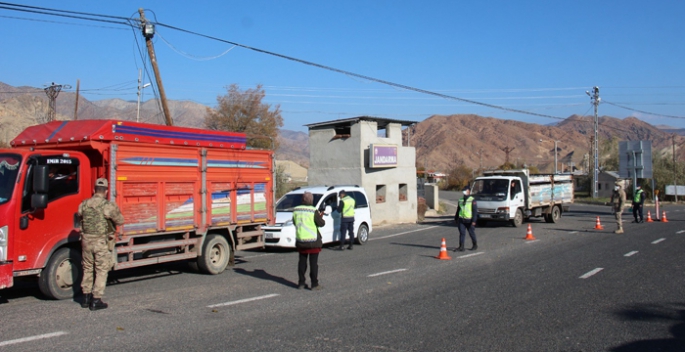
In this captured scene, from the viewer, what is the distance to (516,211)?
24.2 m

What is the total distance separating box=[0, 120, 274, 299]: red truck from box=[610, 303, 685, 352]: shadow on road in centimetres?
725

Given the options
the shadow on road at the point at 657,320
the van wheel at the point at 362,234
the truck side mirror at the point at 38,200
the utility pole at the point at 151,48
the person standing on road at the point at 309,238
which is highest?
the utility pole at the point at 151,48

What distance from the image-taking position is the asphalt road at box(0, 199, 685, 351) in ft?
21.2

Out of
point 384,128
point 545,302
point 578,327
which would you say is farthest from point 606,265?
point 384,128

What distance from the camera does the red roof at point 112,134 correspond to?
9.37 meters

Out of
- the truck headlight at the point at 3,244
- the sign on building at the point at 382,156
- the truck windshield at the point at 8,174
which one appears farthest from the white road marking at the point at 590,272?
the sign on building at the point at 382,156

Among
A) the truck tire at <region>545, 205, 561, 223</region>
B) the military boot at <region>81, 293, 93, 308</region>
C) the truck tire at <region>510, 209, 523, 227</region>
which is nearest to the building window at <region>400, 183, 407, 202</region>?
the truck tire at <region>510, 209, 523, 227</region>

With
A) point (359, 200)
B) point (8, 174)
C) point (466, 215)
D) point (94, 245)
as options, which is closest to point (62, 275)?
point (94, 245)

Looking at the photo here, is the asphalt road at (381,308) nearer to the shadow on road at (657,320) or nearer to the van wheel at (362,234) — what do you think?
the shadow on road at (657,320)

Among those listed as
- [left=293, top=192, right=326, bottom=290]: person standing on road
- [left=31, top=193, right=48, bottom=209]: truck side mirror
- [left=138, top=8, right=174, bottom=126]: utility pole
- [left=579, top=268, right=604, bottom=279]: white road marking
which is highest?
[left=138, top=8, right=174, bottom=126]: utility pole

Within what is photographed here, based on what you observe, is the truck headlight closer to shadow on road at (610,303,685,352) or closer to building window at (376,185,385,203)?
shadow on road at (610,303,685,352)

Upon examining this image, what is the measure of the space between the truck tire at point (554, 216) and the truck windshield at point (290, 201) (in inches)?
552

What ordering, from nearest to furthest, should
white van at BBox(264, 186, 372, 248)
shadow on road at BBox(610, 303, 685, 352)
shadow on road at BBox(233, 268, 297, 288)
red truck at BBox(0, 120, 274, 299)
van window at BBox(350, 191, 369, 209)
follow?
shadow on road at BBox(610, 303, 685, 352)
red truck at BBox(0, 120, 274, 299)
shadow on road at BBox(233, 268, 297, 288)
white van at BBox(264, 186, 372, 248)
van window at BBox(350, 191, 369, 209)

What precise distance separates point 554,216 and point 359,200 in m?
12.7
